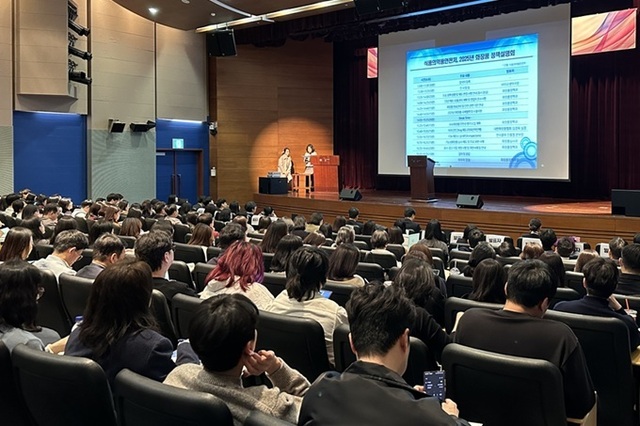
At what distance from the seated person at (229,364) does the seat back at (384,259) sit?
12.6ft

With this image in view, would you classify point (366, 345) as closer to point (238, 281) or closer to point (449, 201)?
point (238, 281)

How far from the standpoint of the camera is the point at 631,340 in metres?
3.22

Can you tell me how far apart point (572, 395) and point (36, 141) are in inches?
524

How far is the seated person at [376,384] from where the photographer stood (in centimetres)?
150

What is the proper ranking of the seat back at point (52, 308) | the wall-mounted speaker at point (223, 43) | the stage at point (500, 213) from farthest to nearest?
the wall-mounted speaker at point (223, 43) → the stage at point (500, 213) → the seat back at point (52, 308)

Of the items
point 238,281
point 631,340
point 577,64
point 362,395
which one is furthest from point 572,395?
point 577,64

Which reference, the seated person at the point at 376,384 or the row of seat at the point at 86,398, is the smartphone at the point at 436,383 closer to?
the seated person at the point at 376,384

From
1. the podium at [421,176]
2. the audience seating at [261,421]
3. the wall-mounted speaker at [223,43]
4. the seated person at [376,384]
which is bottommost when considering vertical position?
the audience seating at [261,421]

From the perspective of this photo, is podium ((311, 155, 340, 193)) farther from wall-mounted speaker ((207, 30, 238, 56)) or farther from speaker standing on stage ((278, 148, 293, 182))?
wall-mounted speaker ((207, 30, 238, 56))

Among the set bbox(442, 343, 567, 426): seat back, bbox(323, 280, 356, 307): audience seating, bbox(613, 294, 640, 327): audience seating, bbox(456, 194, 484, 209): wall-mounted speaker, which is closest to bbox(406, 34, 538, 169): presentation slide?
bbox(456, 194, 484, 209): wall-mounted speaker

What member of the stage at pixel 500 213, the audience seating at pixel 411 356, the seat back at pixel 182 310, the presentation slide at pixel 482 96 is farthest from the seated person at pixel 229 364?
the presentation slide at pixel 482 96

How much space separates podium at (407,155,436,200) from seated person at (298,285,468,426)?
11.2 metres

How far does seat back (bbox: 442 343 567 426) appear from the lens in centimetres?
227

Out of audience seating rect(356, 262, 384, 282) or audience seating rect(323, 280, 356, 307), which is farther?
audience seating rect(356, 262, 384, 282)
